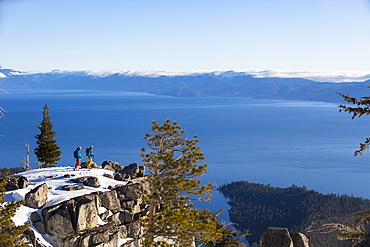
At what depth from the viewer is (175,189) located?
1484 cm

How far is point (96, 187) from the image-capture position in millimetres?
18906

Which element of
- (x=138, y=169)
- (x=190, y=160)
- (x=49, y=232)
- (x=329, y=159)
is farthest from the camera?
(x=329, y=159)

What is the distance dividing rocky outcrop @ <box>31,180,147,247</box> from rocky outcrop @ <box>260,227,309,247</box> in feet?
16.5

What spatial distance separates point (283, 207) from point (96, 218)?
6397 cm

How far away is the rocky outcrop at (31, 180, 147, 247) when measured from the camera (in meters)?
16.1

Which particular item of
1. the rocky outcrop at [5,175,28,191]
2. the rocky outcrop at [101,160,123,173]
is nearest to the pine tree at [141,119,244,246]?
the rocky outcrop at [5,175,28,191]

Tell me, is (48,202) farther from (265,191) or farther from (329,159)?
(329,159)

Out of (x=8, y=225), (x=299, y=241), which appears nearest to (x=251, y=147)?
(x=299, y=241)

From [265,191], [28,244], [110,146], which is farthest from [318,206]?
[28,244]

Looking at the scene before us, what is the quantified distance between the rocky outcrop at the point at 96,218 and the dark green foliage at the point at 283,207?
49.3 meters

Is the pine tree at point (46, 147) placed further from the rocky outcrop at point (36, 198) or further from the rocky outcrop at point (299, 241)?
the rocky outcrop at point (299, 241)

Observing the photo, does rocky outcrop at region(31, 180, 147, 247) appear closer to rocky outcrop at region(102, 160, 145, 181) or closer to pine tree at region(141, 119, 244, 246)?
pine tree at region(141, 119, 244, 246)

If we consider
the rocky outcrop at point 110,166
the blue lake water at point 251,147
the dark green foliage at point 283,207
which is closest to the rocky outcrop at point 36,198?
the rocky outcrop at point 110,166

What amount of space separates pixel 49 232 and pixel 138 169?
6.62 metres
